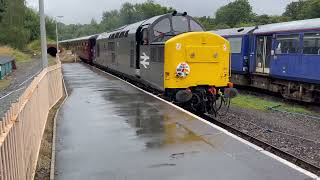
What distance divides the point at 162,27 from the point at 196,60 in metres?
2.82

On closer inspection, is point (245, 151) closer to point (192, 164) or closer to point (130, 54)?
point (192, 164)

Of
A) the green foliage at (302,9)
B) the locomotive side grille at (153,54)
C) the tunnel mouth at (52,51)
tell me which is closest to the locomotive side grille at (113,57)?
the locomotive side grille at (153,54)

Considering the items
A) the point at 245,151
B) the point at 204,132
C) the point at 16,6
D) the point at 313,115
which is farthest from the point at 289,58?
the point at 16,6

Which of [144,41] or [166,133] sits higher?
[144,41]

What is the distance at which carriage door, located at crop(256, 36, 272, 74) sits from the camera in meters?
21.7

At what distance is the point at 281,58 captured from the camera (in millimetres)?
19922

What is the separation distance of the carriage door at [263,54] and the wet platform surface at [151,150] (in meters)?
10.6

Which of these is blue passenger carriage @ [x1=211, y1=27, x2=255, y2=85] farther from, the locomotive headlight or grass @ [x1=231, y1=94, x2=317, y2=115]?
the locomotive headlight

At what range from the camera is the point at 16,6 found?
248 feet

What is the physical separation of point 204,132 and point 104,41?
65.3ft

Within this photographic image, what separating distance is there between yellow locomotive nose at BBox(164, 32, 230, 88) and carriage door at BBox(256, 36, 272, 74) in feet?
27.7

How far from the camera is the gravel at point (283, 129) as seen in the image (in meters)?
10.5

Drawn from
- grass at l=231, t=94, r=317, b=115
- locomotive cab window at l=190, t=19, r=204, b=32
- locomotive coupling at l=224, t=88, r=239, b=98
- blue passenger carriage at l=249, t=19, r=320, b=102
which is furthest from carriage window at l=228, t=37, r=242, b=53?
locomotive coupling at l=224, t=88, r=239, b=98

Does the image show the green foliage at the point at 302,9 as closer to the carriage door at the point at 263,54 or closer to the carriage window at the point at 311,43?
the carriage door at the point at 263,54
